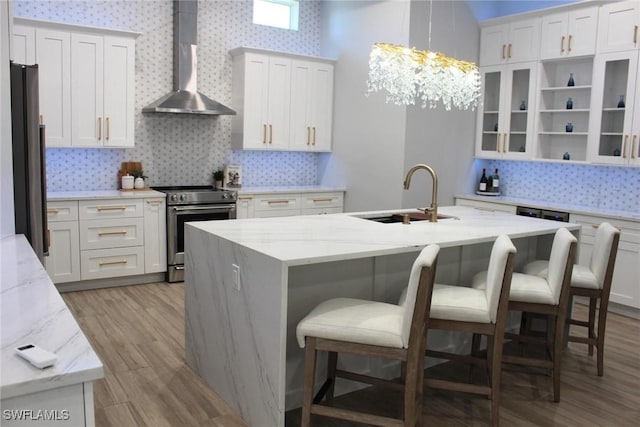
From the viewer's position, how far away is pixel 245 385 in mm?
2973

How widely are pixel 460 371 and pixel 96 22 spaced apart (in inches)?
186

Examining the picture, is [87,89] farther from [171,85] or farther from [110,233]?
[110,233]

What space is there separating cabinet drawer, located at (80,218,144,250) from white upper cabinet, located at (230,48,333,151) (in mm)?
1551

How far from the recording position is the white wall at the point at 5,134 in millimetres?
2816

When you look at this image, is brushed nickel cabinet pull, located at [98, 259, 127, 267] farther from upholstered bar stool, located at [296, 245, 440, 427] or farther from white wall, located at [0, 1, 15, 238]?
upholstered bar stool, located at [296, 245, 440, 427]

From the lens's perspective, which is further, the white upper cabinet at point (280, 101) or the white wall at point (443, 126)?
the white upper cabinet at point (280, 101)

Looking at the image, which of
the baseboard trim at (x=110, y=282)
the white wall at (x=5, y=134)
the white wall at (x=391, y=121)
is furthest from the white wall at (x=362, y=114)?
the white wall at (x=5, y=134)

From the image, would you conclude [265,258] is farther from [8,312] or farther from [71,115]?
[71,115]

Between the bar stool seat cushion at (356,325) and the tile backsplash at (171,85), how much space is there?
3.92m

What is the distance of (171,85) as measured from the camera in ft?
20.0

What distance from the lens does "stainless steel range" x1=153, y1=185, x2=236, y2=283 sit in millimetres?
5617

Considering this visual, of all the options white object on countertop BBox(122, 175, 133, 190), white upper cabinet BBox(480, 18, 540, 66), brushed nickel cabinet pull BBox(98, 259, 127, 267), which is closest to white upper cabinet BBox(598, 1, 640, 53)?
white upper cabinet BBox(480, 18, 540, 66)

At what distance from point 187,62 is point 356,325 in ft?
14.2

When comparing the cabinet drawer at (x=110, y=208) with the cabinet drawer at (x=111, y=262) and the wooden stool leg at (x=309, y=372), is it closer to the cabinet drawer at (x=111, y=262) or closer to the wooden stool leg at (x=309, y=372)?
the cabinet drawer at (x=111, y=262)
